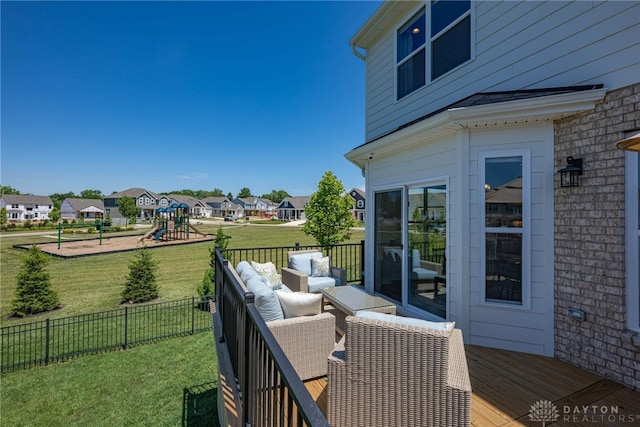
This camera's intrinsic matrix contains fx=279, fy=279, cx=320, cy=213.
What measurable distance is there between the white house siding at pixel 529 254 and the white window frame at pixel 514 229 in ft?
0.05

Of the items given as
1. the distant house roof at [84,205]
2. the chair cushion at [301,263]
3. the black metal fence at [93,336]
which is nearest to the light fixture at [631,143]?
the chair cushion at [301,263]

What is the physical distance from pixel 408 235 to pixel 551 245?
1931 mm

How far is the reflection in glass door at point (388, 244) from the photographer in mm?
5012

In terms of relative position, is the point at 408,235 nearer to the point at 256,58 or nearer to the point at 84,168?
the point at 256,58

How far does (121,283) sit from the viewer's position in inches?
399

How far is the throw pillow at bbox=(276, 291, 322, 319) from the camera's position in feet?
10.3

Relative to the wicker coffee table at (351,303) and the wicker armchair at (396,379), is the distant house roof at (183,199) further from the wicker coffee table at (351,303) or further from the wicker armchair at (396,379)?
the wicker armchair at (396,379)

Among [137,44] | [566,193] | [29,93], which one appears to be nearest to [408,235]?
[566,193]

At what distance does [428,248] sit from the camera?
14.3ft

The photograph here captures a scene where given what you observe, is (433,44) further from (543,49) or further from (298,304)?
(298,304)

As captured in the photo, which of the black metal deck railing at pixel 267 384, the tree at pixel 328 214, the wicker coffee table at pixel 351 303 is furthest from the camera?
the tree at pixel 328 214

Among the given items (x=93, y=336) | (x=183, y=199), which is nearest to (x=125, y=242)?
(x=93, y=336)

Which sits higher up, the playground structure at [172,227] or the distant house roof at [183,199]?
the distant house roof at [183,199]

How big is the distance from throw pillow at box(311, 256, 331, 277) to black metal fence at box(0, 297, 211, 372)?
2.60 metres
